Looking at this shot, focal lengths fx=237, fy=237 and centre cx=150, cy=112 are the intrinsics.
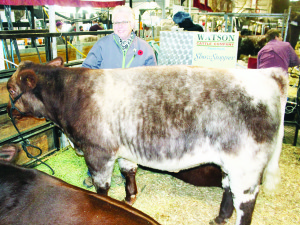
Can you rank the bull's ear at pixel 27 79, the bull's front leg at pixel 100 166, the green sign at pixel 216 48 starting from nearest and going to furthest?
the bull's front leg at pixel 100 166 → the bull's ear at pixel 27 79 → the green sign at pixel 216 48

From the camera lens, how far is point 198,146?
2145 mm

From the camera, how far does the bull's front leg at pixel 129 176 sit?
3.05 metres

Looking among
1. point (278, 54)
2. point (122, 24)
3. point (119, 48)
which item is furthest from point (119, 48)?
point (278, 54)

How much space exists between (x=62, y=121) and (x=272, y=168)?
219 centimetres

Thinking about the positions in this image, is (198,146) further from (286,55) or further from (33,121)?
(286,55)

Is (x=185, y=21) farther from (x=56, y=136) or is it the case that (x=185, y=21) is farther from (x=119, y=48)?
(x=56, y=136)

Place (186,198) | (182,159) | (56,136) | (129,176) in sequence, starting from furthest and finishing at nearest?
(56,136) → (186,198) → (129,176) → (182,159)

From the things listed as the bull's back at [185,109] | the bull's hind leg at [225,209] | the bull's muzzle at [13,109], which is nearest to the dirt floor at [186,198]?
the bull's hind leg at [225,209]

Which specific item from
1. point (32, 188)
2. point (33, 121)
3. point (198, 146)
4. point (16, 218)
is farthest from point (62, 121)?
point (33, 121)

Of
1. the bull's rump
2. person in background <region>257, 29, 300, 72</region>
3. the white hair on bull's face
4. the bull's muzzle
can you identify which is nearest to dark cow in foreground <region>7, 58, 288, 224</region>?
the bull's rump

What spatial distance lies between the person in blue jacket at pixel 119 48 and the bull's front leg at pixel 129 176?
1253 mm

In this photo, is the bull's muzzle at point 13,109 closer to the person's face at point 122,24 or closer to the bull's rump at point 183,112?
the bull's rump at point 183,112

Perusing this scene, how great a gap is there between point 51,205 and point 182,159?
3.91 ft

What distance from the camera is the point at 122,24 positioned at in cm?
294
